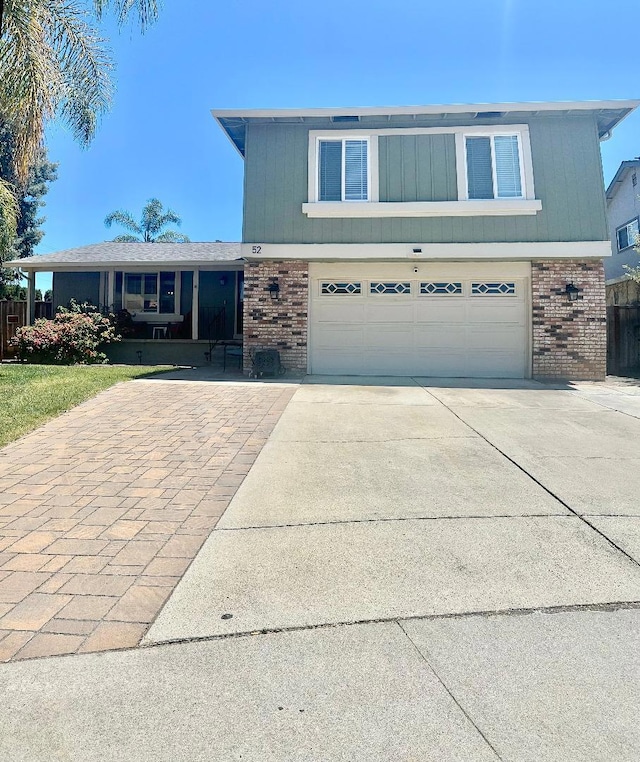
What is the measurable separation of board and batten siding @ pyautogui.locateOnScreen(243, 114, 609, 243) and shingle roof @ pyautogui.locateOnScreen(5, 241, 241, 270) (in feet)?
11.9

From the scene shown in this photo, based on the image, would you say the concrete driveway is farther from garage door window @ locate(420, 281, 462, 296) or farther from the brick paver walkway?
garage door window @ locate(420, 281, 462, 296)

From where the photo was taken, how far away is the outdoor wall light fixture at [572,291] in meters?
11.1

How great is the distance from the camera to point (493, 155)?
11.2 metres

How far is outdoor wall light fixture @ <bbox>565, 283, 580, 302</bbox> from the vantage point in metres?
11.1

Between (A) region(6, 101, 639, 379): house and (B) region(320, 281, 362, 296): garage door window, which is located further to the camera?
(B) region(320, 281, 362, 296): garage door window


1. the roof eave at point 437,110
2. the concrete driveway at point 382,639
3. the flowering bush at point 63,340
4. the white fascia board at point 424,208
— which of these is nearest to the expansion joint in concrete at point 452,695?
the concrete driveway at point 382,639

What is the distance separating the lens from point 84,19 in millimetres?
9234

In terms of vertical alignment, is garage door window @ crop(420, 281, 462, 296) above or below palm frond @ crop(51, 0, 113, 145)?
below

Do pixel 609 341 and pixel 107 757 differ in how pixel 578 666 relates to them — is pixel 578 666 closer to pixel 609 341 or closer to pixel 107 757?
pixel 107 757

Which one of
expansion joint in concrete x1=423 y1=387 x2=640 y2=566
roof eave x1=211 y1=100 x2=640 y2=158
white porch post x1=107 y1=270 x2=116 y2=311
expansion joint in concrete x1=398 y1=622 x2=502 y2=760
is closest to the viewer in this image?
expansion joint in concrete x1=398 y1=622 x2=502 y2=760

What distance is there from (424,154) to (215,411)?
7.66 meters

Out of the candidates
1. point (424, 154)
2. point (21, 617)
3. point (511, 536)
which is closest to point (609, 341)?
point (424, 154)

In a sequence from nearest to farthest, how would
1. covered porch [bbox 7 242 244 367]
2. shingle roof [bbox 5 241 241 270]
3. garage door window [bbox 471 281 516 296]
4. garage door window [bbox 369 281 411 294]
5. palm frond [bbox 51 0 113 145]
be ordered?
palm frond [bbox 51 0 113 145], garage door window [bbox 471 281 516 296], garage door window [bbox 369 281 411 294], shingle roof [bbox 5 241 241 270], covered porch [bbox 7 242 244 367]

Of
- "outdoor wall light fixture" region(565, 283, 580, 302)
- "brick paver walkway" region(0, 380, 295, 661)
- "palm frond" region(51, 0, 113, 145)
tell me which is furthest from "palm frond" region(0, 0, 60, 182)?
"outdoor wall light fixture" region(565, 283, 580, 302)
